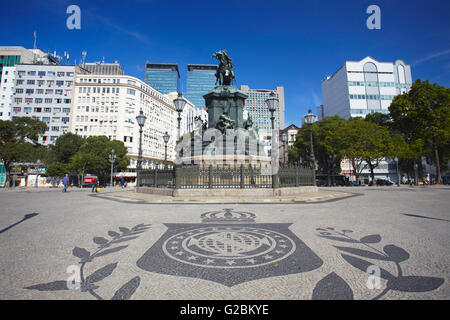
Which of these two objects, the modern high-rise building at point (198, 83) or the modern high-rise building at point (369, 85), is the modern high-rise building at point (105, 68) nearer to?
the modern high-rise building at point (198, 83)

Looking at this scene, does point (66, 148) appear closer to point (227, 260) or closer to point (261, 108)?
point (227, 260)

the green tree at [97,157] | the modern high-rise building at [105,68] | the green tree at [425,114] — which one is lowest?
the green tree at [97,157]

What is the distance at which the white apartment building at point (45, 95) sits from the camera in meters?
60.7

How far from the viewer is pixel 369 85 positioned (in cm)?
6838

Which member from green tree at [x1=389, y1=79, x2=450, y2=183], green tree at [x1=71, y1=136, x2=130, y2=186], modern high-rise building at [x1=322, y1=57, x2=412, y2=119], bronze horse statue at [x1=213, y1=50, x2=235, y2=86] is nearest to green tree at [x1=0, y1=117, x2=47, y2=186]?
green tree at [x1=71, y1=136, x2=130, y2=186]

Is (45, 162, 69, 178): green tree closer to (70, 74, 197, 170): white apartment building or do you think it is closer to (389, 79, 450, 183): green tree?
(70, 74, 197, 170): white apartment building

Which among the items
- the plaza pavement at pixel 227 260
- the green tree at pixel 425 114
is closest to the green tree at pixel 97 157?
the plaza pavement at pixel 227 260

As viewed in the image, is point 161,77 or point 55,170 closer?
point 55,170

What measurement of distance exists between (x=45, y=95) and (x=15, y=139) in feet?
102

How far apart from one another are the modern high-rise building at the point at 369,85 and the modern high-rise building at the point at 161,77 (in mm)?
118786

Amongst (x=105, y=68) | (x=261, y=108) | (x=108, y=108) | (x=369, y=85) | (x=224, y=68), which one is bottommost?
(x=224, y=68)

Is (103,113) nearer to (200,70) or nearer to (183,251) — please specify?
(183,251)

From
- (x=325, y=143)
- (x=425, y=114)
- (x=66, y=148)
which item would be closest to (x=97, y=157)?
(x=66, y=148)

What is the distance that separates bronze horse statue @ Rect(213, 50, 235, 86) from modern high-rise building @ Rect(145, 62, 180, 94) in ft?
480
